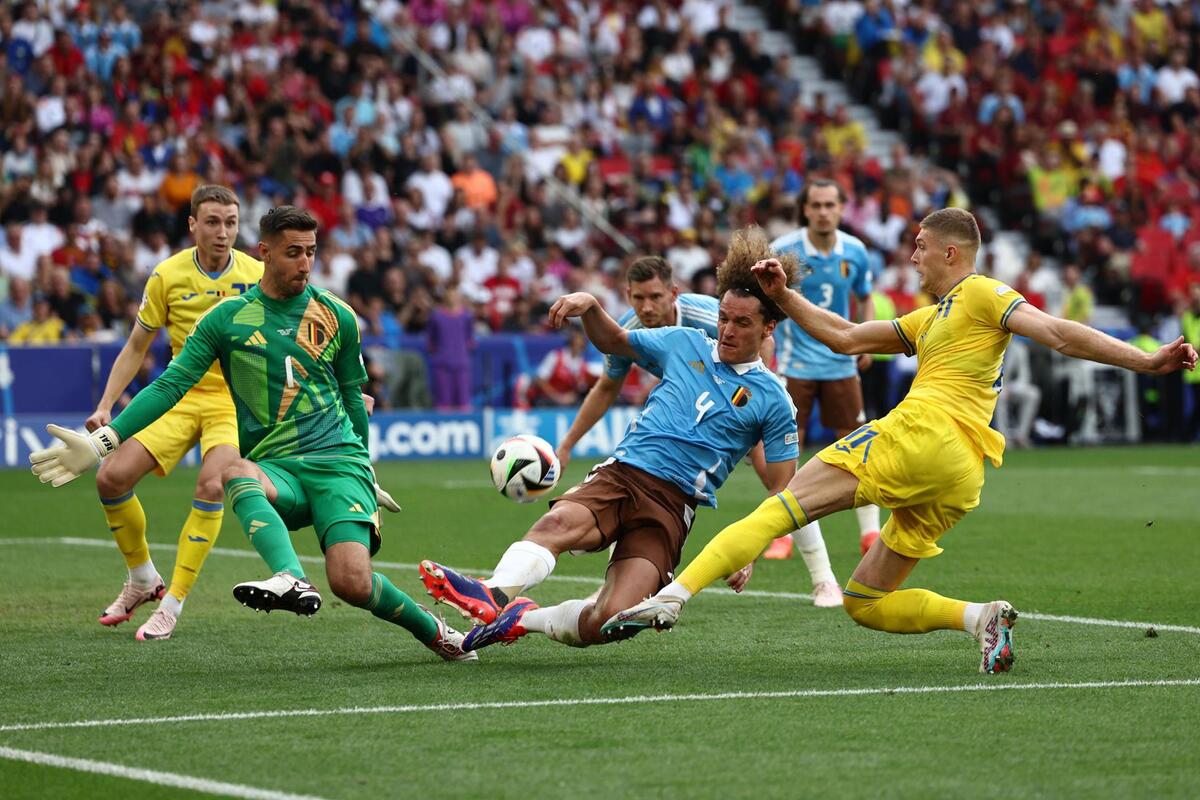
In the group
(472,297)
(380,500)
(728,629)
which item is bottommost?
(728,629)

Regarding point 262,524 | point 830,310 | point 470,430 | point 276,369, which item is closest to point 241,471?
point 262,524

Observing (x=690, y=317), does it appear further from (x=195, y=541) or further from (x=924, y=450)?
(x=195, y=541)

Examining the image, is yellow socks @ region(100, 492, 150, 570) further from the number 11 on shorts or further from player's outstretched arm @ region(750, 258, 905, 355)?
the number 11 on shorts

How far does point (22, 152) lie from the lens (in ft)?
75.2

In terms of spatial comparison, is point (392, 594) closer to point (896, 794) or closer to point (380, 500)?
point (380, 500)

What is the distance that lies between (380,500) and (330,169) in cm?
1651

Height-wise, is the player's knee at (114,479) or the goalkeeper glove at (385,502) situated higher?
the player's knee at (114,479)

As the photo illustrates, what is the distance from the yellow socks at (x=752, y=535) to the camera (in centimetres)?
760

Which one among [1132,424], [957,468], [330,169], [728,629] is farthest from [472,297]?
[957,468]

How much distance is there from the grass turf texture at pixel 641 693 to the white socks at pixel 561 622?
17cm

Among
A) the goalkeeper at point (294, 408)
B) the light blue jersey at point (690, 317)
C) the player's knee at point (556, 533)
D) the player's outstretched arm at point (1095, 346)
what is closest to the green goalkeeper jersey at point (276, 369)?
the goalkeeper at point (294, 408)

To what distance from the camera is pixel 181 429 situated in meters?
9.62

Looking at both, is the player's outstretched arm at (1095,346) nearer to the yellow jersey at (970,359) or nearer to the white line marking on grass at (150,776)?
the yellow jersey at (970,359)

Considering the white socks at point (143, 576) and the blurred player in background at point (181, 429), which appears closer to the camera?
the blurred player in background at point (181, 429)
